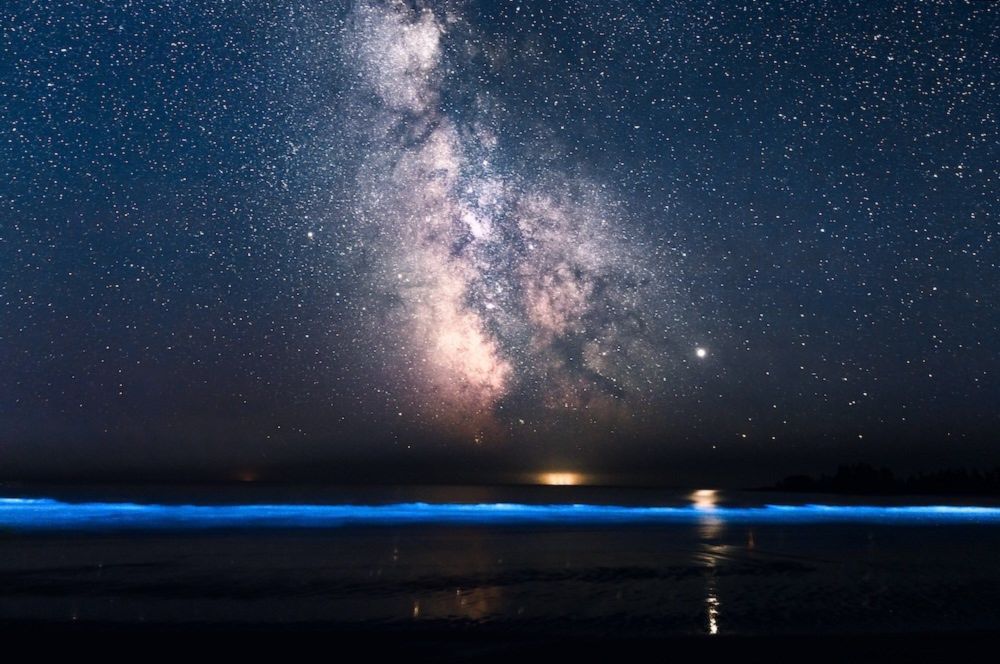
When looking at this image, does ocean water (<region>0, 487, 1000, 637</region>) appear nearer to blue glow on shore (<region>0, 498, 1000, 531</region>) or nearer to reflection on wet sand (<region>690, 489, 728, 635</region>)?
reflection on wet sand (<region>690, 489, 728, 635</region>)

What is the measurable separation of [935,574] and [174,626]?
36.2 feet

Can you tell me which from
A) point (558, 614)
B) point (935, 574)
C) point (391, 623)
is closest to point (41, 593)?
point (391, 623)

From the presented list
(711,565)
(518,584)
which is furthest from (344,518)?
(518,584)

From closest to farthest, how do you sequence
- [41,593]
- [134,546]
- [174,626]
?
[174,626], [41,593], [134,546]

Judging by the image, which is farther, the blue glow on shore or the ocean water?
the blue glow on shore

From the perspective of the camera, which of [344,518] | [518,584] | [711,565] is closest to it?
[518,584]

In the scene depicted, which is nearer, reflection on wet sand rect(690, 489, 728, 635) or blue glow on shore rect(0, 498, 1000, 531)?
reflection on wet sand rect(690, 489, 728, 635)

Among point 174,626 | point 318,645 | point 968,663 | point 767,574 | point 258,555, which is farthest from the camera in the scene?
point 258,555

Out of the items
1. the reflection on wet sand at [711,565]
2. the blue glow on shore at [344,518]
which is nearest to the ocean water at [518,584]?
the reflection on wet sand at [711,565]

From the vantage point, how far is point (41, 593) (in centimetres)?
944

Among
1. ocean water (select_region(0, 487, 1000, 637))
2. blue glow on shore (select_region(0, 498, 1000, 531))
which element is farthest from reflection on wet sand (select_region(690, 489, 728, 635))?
blue glow on shore (select_region(0, 498, 1000, 531))

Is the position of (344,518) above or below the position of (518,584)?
below

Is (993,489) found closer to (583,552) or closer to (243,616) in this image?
(583,552)

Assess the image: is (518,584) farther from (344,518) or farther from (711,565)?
(344,518)
